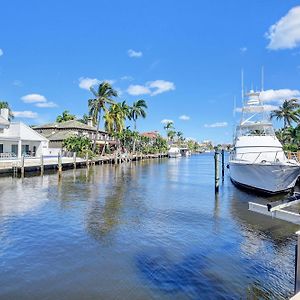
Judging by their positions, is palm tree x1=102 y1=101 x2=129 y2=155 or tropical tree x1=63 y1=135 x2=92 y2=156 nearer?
tropical tree x1=63 y1=135 x2=92 y2=156

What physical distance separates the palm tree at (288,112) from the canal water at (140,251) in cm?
5149

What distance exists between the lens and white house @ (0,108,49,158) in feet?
136

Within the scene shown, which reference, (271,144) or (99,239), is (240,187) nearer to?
(271,144)

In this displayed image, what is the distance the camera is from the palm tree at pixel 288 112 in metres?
63.8

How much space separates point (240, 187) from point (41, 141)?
33.6m

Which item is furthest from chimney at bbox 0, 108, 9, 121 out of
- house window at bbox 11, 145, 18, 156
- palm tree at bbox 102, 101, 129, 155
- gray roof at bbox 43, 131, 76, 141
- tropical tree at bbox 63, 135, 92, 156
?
palm tree at bbox 102, 101, 129, 155

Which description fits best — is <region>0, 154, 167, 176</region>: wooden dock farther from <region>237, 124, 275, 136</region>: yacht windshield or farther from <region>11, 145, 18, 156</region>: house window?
<region>237, 124, 275, 136</region>: yacht windshield

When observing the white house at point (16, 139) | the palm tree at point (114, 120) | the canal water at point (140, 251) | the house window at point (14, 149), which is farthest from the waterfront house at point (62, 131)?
the canal water at point (140, 251)

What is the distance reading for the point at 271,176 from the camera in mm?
22594

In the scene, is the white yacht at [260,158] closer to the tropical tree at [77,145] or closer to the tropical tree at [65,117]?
the tropical tree at [77,145]

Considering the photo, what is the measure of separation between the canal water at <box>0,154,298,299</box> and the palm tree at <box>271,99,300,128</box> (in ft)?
169

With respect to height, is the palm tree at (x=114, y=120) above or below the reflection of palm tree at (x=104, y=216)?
above

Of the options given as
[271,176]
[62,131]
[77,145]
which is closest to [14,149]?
[77,145]

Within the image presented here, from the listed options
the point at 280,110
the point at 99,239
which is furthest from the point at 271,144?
the point at 280,110
